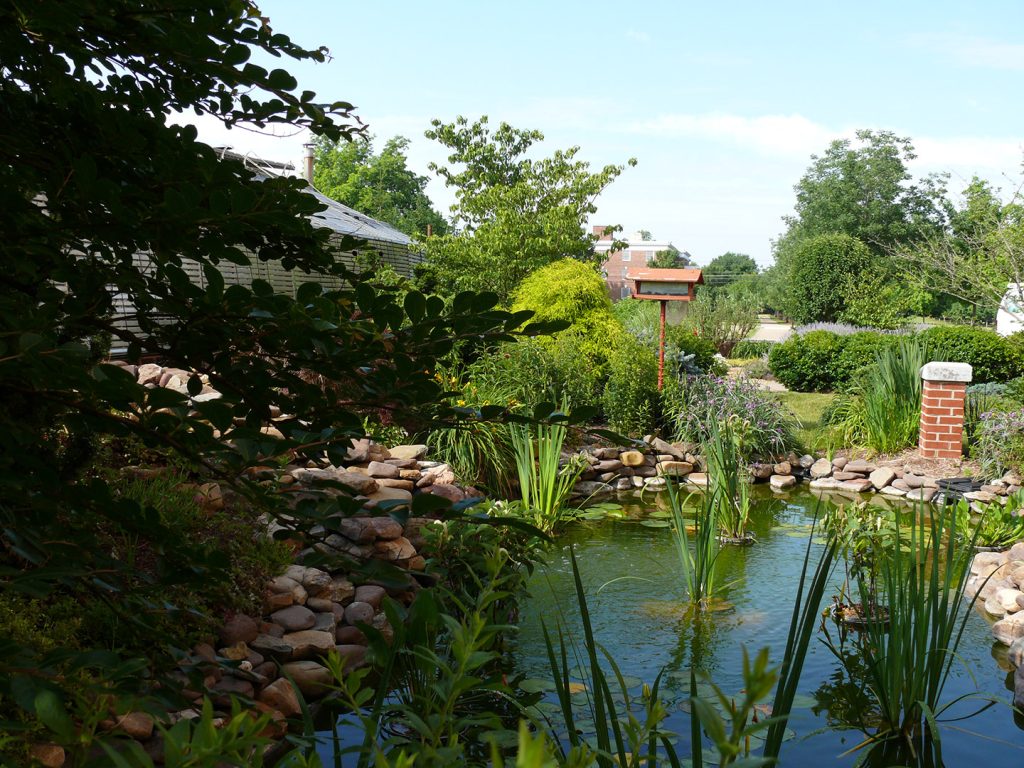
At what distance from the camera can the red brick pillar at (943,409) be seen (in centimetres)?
831

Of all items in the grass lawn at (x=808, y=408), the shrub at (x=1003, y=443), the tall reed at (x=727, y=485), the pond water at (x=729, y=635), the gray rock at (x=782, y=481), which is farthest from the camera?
the grass lawn at (x=808, y=408)

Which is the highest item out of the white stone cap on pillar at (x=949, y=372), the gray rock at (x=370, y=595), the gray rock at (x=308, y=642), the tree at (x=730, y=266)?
the tree at (x=730, y=266)

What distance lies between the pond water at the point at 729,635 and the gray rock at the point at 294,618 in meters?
1.01

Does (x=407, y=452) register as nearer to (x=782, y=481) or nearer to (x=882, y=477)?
(x=782, y=481)

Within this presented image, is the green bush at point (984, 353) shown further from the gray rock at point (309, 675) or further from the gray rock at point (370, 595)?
the gray rock at point (309, 675)

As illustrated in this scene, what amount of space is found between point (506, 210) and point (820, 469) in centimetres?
819

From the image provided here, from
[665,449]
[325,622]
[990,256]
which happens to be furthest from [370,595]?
[990,256]

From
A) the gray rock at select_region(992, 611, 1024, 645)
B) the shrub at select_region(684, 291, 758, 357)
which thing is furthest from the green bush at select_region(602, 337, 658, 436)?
the shrub at select_region(684, 291, 758, 357)

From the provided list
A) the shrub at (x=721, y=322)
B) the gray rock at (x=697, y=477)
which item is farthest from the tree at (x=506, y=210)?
the gray rock at (x=697, y=477)

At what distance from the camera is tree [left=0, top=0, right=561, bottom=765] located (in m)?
1.22

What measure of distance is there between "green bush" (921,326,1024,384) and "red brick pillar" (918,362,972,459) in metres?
4.16

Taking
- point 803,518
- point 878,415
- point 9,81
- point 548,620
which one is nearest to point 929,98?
point 878,415

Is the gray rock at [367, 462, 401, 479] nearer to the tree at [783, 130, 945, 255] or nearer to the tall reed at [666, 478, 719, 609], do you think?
the tall reed at [666, 478, 719, 609]

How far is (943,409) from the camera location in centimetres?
841
